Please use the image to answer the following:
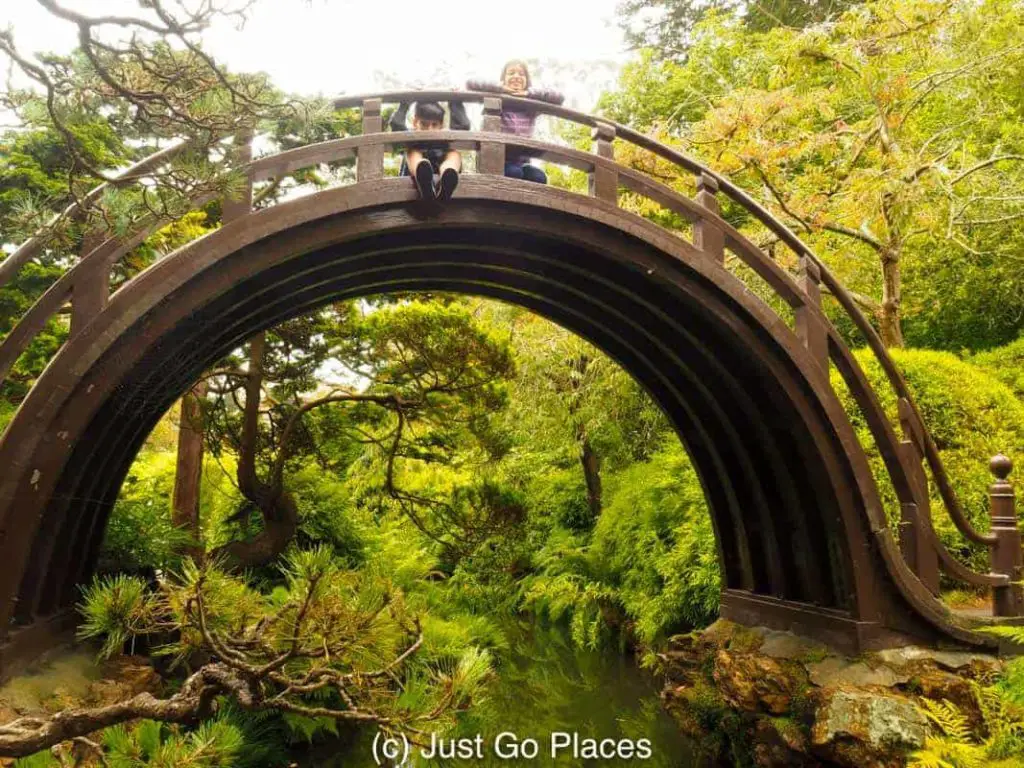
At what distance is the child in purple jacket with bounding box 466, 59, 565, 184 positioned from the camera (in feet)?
18.2

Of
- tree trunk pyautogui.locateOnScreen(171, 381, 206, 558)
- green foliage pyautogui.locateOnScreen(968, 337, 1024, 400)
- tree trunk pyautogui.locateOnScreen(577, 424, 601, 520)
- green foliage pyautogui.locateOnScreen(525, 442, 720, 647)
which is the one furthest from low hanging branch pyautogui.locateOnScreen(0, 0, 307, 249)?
tree trunk pyautogui.locateOnScreen(577, 424, 601, 520)

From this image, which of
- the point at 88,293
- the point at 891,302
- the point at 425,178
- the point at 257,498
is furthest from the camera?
the point at 891,302

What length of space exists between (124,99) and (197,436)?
6.14 metres

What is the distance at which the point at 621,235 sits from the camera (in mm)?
5430

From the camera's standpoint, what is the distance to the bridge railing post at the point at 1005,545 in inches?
235

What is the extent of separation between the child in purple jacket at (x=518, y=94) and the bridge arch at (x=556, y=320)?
0.48 meters

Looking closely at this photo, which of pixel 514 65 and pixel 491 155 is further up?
pixel 514 65

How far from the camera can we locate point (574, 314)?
7289 mm

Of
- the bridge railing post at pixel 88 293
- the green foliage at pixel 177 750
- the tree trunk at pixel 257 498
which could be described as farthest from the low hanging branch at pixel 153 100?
the tree trunk at pixel 257 498

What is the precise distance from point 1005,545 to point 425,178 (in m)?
4.94

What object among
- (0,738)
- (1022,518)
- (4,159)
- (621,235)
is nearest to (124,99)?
(0,738)

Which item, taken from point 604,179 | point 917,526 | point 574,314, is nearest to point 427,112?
point 604,179

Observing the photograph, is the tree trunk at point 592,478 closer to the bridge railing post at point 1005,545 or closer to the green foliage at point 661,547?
the green foliage at point 661,547

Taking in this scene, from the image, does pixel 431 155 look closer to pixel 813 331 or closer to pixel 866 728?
pixel 813 331
